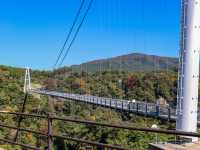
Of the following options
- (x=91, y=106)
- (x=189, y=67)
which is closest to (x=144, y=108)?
(x=91, y=106)

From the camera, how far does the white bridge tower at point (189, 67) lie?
7621mm

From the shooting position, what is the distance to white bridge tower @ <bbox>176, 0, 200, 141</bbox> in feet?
25.0

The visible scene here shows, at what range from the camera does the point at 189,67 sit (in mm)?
7609

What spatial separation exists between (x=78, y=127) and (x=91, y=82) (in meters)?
53.8

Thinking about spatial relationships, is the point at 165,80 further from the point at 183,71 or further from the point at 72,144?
the point at 183,71

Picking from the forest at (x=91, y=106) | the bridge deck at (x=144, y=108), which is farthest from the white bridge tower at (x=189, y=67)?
the bridge deck at (x=144, y=108)

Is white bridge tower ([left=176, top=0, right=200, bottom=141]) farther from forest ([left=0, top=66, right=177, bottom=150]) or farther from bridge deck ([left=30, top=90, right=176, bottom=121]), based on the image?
bridge deck ([left=30, top=90, right=176, bottom=121])

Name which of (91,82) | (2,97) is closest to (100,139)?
(2,97)

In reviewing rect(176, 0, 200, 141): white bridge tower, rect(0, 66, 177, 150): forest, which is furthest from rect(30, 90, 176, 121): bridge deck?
rect(176, 0, 200, 141): white bridge tower

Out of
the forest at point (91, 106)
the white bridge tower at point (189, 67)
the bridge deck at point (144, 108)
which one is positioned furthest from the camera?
the bridge deck at point (144, 108)

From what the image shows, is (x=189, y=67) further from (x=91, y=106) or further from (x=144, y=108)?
Result: (x=91, y=106)

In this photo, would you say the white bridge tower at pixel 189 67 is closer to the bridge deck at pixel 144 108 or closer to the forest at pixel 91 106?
the forest at pixel 91 106

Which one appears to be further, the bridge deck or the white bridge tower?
the bridge deck

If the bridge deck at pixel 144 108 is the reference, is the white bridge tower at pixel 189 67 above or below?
above
